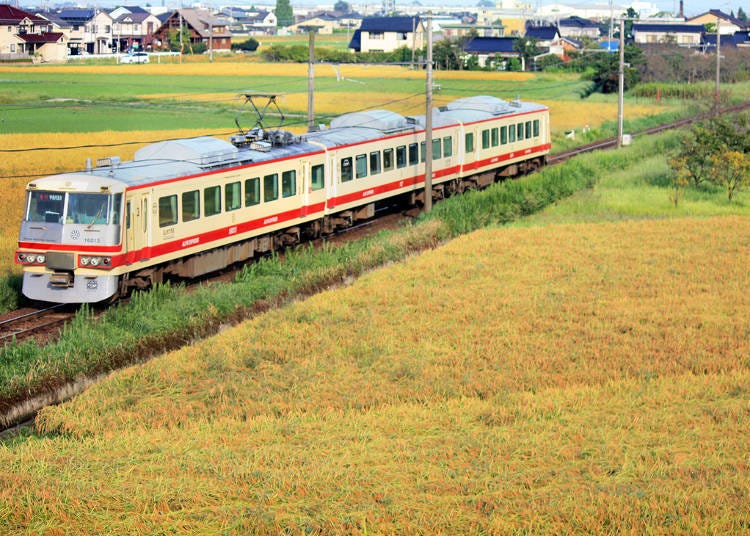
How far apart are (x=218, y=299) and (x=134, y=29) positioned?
383 feet

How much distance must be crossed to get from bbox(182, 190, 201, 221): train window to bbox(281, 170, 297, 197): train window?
358 cm

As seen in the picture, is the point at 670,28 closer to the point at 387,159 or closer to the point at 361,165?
the point at 387,159

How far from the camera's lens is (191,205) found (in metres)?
23.2

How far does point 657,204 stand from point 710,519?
2651 centimetres

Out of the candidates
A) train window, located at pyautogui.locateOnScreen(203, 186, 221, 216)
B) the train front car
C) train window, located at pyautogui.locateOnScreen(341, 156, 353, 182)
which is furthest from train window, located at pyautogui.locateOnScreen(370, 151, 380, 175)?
the train front car

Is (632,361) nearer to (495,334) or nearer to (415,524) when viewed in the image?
(495,334)

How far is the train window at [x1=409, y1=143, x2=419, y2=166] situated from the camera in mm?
33188

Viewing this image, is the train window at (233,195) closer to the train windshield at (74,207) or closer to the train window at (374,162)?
the train windshield at (74,207)

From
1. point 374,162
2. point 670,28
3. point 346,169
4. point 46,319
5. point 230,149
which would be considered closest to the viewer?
point 46,319

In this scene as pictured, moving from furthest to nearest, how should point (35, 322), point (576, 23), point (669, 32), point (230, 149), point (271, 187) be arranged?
point (576, 23)
point (669, 32)
point (271, 187)
point (230, 149)
point (35, 322)

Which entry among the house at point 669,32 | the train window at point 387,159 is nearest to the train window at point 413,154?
the train window at point 387,159

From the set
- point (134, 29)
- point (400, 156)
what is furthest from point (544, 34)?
point (400, 156)

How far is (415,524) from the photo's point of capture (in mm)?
10109

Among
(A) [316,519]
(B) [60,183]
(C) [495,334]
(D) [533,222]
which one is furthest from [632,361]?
(D) [533,222]
